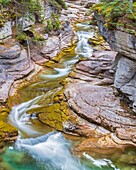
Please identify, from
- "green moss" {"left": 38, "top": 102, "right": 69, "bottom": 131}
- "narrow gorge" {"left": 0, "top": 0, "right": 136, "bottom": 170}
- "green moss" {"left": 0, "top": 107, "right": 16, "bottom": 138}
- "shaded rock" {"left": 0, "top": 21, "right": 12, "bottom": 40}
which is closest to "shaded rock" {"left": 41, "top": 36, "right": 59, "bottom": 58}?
"narrow gorge" {"left": 0, "top": 0, "right": 136, "bottom": 170}

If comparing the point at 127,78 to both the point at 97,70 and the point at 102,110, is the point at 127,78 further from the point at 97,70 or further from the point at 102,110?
the point at 97,70

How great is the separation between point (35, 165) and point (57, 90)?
21.0 feet

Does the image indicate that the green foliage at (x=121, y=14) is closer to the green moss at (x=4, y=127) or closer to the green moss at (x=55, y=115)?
the green moss at (x=55, y=115)

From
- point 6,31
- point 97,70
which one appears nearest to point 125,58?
point 97,70

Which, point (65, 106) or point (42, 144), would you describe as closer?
point (42, 144)

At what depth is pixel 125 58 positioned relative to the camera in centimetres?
1414

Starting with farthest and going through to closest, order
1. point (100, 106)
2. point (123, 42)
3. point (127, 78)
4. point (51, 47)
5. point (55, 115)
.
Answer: point (51, 47) → point (127, 78) → point (100, 106) → point (55, 115) → point (123, 42)

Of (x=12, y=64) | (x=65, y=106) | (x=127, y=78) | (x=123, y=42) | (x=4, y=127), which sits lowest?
(x=4, y=127)

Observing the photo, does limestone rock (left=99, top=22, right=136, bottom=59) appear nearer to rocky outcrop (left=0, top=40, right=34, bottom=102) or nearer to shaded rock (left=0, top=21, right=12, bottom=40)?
rocky outcrop (left=0, top=40, right=34, bottom=102)

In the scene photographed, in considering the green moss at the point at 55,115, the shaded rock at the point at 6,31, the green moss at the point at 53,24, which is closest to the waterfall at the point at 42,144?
the green moss at the point at 55,115

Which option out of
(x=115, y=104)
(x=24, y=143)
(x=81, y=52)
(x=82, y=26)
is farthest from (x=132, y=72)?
(x=82, y=26)

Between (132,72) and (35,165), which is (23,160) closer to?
(35,165)

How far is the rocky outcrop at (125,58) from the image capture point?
12.8 m

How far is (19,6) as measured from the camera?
2105 cm
